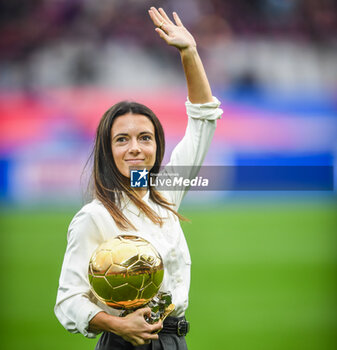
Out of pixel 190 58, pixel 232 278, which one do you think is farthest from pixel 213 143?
pixel 190 58

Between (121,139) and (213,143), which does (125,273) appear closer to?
(121,139)

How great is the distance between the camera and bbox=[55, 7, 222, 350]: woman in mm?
1680

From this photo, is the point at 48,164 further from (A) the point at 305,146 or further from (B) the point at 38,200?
(A) the point at 305,146

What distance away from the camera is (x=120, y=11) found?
43.2ft

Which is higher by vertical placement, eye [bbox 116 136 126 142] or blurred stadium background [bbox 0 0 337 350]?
blurred stadium background [bbox 0 0 337 350]

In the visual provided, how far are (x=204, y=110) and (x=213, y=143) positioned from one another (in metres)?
8.39

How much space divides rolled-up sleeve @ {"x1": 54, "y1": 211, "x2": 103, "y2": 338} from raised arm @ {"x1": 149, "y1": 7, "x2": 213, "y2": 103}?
590 mm

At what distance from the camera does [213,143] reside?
10.4m

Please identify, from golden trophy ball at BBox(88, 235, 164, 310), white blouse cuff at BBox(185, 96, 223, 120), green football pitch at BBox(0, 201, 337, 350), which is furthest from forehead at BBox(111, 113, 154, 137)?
green football pitch at BBox(0, 201, 337, 350)

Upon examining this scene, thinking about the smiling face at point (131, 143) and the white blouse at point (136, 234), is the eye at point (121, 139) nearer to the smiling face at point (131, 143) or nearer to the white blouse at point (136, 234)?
the smiling face at point (131, 143)

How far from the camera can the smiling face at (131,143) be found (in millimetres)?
1880

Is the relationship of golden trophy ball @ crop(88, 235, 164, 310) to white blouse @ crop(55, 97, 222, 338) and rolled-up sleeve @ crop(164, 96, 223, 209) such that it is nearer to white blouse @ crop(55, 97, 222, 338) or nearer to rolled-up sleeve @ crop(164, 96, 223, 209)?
white blouse @ crop(55, 97, 222, 338)

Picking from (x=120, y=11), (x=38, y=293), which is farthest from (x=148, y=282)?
(x=120, y=11)

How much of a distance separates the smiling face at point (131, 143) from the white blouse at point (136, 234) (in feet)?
Answer: 0.42
